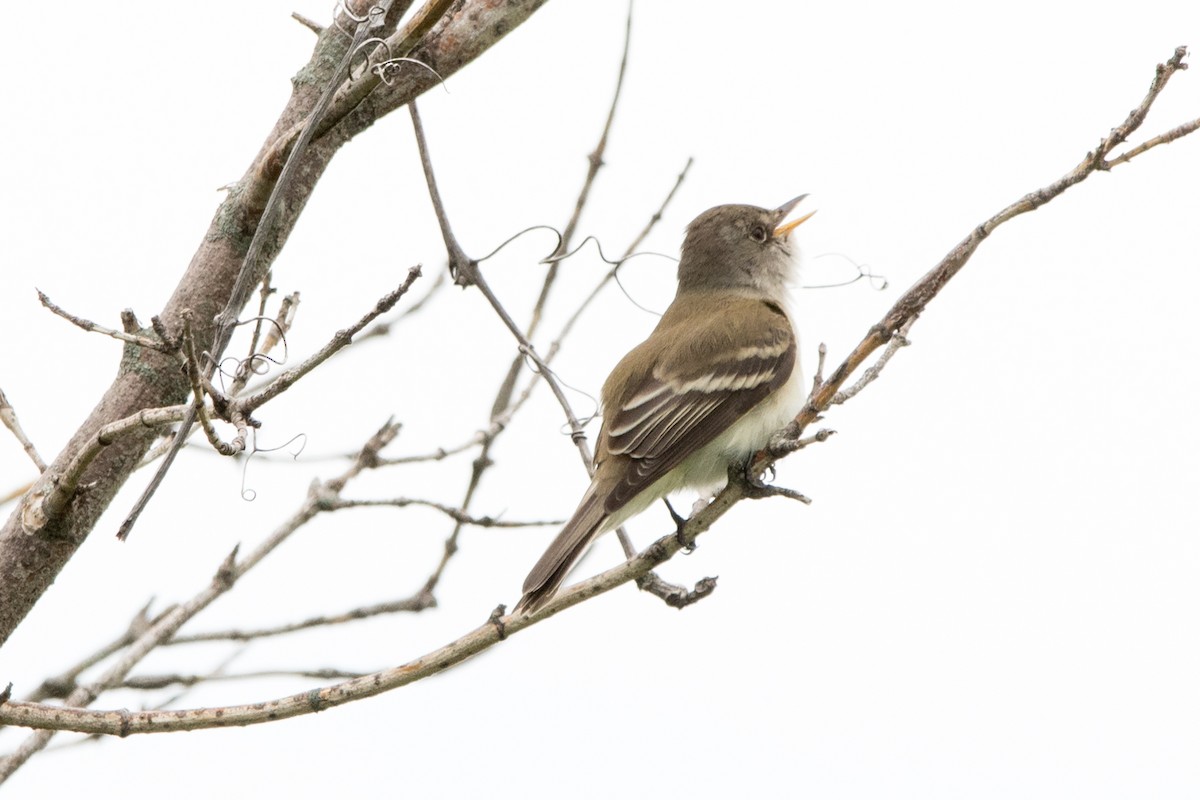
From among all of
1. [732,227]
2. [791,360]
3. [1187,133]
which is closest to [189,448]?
[791,360]

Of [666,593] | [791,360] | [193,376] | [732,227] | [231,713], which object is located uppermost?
[732,227]

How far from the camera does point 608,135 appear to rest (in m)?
4.06

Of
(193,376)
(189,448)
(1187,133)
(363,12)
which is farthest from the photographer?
(189,448)

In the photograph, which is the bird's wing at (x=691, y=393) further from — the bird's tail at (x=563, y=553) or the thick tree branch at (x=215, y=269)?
the thick tree branch at (x=215, y=269)

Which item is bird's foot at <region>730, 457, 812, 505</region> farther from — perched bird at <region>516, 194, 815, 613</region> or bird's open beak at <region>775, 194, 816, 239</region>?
bird's open beak at <region>775, 194, 816, 239</region>

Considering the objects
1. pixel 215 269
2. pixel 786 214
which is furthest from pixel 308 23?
pixel 786 214

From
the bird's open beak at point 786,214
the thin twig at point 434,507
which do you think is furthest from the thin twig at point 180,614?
the bird's open beak at point 786,214

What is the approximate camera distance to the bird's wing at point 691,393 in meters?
4.30

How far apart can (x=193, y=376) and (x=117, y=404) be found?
36.9 inches

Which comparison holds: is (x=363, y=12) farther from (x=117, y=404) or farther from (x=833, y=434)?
(x=833, y=434)

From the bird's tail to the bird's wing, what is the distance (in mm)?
77

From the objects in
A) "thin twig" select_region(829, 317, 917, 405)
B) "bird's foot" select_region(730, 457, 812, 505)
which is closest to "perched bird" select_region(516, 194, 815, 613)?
"bird's foot" select_region(730, 457, 812, 505)

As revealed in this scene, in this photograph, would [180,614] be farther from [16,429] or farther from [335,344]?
[335,344]

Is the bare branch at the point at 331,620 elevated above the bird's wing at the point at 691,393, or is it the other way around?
the bird's wing at the point at 691,393
